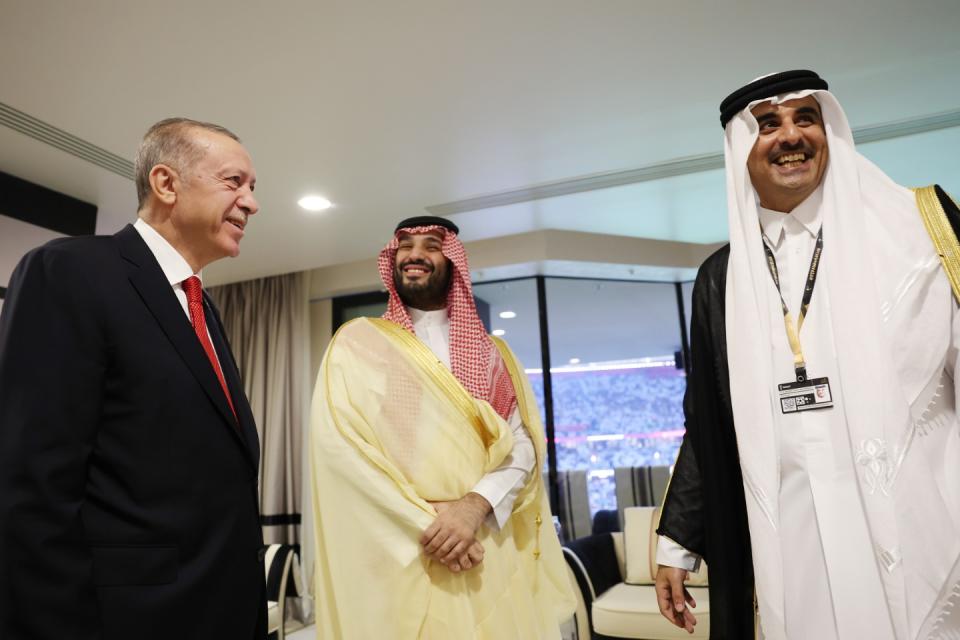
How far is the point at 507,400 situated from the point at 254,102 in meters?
1.88

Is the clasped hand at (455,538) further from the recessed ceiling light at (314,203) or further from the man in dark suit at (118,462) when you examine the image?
the recessed ceiling light at (314,203)

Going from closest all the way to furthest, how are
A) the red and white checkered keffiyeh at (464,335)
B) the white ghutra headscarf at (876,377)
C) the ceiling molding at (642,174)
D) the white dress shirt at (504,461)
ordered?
the white ghutra headscarf at (876,377) → the white dress shirt at (504,461) → the red and white checkered keffiyeh at (464,335) → the ceiling molding at (642,174)

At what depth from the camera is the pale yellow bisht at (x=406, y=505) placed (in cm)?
161

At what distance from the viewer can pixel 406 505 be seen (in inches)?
64.3

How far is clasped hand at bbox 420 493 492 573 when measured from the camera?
1.58 m

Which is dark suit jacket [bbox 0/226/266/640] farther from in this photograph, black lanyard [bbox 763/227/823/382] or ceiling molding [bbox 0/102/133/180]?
ceiling molding [bbox 0/102/133/180]

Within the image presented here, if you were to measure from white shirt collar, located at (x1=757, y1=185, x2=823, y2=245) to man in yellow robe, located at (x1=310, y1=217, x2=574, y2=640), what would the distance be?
0.89 meters

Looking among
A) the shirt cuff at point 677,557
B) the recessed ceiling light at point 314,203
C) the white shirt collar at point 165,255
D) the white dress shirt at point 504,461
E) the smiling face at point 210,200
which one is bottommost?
the shirt cuff at point 677,557

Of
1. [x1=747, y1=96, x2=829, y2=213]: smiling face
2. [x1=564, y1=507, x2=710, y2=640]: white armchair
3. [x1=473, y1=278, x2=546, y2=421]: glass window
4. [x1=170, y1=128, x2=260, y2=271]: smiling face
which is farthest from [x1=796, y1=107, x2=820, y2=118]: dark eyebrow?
[x1=473, y1=278, x2=546, y2=421]: glass window

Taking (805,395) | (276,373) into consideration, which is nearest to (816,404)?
(805,395)

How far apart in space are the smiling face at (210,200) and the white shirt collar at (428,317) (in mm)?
888

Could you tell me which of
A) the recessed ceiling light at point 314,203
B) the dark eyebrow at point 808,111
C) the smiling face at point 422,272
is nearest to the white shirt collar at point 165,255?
the smiling face at point 422,272

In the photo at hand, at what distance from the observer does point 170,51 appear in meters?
2.48

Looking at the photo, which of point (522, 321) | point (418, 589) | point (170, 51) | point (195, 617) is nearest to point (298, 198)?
point (170, 51)
